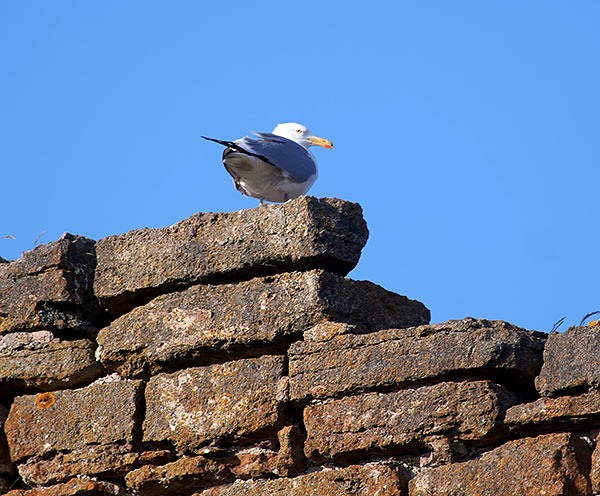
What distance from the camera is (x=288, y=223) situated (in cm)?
539

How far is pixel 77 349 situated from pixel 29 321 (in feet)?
1.08

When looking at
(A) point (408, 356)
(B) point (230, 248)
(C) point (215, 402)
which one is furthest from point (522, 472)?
(B) point (230, 248)

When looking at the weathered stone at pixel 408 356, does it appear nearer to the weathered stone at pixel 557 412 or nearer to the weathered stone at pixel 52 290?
the weathered stone at pixel 557 412

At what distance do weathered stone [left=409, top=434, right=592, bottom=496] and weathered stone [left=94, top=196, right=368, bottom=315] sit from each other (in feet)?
4.08

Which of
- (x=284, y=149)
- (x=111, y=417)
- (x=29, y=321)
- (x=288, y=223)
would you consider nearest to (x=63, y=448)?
(x=111, y=417)

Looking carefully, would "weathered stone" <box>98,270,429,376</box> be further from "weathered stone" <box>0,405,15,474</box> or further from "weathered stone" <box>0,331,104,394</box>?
"weathered stone" <box>0,405,15,474</box>

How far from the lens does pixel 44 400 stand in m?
5.72

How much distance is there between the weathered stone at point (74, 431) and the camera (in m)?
5.43

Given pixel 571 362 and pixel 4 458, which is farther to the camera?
pixel 4 458

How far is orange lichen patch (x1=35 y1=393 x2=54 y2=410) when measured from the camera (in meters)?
5.70

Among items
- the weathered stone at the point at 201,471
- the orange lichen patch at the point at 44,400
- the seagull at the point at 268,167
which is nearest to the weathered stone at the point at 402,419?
the weathered stone at the point at 201,471

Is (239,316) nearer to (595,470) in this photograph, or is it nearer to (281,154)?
(281,154)

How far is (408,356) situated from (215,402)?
1010 millimetres

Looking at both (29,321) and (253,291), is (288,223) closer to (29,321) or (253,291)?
(253,291)
